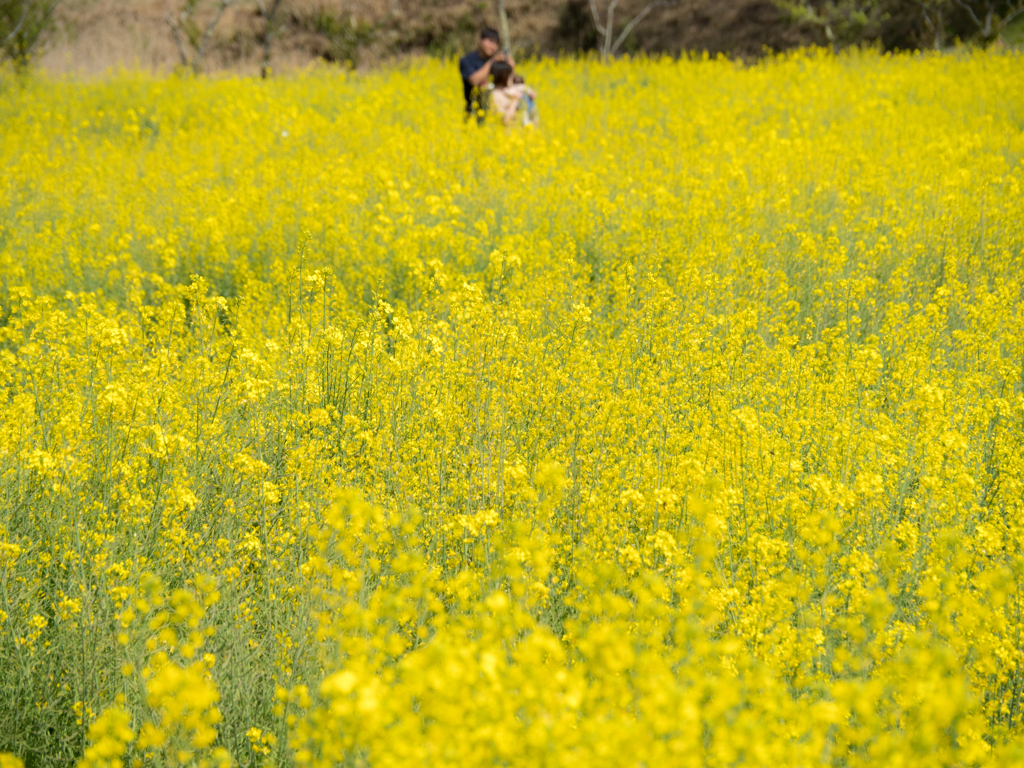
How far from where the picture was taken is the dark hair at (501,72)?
859cm

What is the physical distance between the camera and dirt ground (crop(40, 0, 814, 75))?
14.9 metres

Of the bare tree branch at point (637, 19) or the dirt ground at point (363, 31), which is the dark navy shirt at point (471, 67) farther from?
the dirt ground at point (363, 31)

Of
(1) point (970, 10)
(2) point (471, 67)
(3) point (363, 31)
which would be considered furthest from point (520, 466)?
(3) point (363, 31)

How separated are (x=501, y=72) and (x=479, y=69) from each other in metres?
0.25

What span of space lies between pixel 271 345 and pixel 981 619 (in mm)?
2799

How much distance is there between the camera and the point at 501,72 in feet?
28.2

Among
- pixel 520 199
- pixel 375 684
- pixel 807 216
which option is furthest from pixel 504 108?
pixel 375 684

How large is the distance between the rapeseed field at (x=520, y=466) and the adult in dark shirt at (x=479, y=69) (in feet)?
6.58

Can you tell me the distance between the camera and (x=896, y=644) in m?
2.18

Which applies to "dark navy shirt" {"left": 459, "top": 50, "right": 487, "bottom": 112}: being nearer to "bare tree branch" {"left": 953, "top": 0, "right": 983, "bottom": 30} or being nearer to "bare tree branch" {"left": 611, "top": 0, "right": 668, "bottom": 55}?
"bare tree branch" {"left": 611, "top": 0, "right": 668, "bottom": 55}

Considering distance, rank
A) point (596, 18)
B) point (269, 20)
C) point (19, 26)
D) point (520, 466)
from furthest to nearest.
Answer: point (269, 20)
point (596, 18)
point (19, 26)
point (520, 466)

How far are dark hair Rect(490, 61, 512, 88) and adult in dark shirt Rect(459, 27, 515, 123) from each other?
62 mm

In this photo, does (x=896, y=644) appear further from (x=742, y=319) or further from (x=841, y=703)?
(x=742, y=319)

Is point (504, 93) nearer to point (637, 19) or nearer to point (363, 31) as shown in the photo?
point (637, 19)
